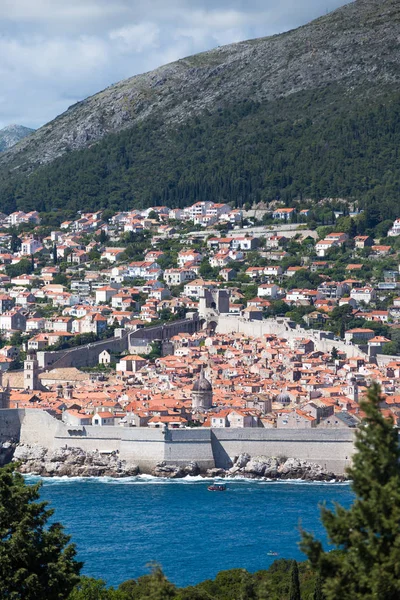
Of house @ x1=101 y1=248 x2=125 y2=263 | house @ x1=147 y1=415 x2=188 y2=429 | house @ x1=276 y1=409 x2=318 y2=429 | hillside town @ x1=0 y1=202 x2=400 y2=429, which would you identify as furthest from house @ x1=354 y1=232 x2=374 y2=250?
house @ x1=147 y1=415 x2=188 y2=429

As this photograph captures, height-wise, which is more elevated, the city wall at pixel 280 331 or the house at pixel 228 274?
the house at pixel 228 274

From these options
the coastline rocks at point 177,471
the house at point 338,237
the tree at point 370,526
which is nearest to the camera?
the tree at point 370,526

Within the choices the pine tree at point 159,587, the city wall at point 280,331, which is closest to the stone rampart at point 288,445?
the city wall at point 280,331

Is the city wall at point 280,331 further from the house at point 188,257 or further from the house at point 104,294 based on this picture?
the house at point 188,257

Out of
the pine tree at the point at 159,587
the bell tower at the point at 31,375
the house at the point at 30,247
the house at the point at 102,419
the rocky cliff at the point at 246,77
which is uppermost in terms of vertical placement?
the rocky cliff at the point at 246,77

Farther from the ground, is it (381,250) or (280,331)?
(381,250)

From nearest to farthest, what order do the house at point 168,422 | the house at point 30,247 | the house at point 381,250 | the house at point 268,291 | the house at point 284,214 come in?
the house at point 168,422 → the house at point 268,291 → the house at point 381,250 → the house at point 284,214 → the house at point 30,247

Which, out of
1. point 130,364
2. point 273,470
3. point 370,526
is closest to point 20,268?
point 130,364

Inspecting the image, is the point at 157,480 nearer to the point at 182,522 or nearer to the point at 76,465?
the point at 76,465
